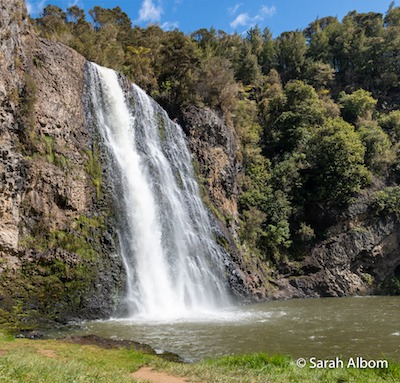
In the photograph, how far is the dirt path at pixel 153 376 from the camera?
6.40 meters

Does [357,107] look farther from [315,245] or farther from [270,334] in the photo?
[270,334]

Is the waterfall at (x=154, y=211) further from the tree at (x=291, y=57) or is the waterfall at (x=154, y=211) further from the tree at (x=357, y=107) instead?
the tree at (x=291, y=57)

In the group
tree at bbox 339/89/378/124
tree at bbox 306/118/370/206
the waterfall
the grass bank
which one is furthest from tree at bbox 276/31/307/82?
the grass bank

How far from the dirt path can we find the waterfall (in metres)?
8.39

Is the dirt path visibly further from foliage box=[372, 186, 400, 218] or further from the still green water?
foliage box=[372, 186, 400, 218]

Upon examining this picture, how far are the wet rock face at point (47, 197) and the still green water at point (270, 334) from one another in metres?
2.12

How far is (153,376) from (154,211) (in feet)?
43.1

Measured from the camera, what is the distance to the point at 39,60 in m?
18.9

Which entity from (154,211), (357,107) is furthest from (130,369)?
(357,107)

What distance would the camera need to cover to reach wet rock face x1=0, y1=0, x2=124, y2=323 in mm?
13984

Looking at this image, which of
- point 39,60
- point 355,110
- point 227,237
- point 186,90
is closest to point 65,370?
point 39,60

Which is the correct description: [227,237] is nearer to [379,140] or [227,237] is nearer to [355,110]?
[379,140]

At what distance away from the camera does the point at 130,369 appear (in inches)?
278

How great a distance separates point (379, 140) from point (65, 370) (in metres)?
33.8
